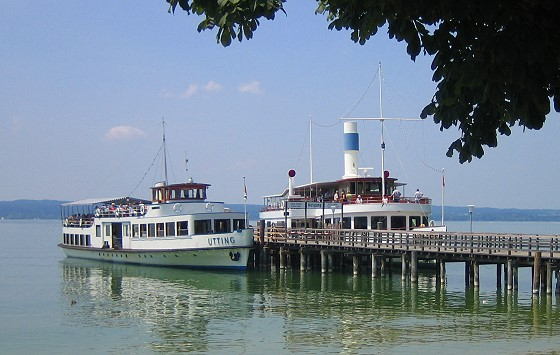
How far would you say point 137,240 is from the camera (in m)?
51.0

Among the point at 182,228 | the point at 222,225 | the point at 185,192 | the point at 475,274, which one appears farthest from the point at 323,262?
the point at 185,192

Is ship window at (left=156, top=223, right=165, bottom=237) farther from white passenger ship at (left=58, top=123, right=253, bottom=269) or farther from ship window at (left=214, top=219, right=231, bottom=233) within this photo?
ship window at (left=214, top=219, right=231, bottom=233)

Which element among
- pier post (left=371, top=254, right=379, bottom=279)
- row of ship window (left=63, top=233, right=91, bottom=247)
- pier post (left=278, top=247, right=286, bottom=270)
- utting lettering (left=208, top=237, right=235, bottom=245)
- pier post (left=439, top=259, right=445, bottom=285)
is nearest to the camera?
pier post (left=439, top=259, right=445, bottom=285)

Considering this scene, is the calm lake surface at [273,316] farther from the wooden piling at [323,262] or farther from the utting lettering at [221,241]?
the utting lettering at [221,241]

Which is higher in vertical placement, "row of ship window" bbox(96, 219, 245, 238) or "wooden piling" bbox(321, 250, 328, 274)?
"row of ship window" bbox(96, 219, 245, 238)

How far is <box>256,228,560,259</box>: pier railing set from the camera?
30.8m

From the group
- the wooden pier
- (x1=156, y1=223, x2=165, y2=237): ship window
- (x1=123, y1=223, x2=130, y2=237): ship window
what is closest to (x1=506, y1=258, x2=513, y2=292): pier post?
the wooden pier

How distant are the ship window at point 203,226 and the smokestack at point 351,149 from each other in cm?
1192

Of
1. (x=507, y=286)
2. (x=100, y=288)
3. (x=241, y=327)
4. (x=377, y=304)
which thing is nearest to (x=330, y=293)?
(x=377, y=304)

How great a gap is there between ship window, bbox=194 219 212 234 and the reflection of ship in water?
8.20 feet

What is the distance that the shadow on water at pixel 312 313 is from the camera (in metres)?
22.3

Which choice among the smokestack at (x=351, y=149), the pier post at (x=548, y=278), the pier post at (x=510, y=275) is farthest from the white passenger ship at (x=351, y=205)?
the pier post at (x=548, y=278)

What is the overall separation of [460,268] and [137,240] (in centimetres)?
2111

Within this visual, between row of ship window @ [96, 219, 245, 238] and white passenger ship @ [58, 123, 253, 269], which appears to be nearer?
white passenger ship @ [58, 123, 253, 269]
